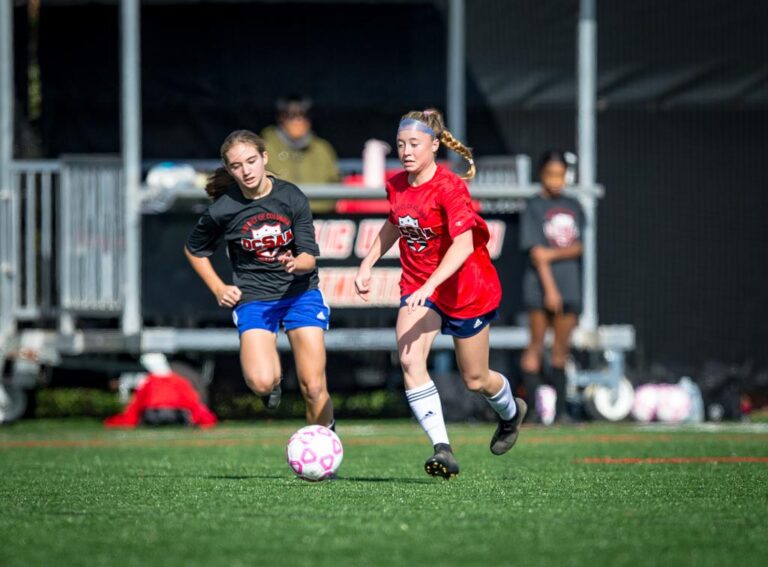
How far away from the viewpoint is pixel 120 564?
4453 millimetres

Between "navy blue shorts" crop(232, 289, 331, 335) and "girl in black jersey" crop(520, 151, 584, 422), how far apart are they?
4871 millimetres

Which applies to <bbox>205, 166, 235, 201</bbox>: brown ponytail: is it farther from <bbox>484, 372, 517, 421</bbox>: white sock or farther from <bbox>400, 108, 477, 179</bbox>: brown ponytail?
<bbox>484, 372, 517, 421</bbox>: white sock

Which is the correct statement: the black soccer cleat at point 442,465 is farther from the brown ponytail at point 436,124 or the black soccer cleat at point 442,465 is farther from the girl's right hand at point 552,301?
the girl's right hand at point 552,301

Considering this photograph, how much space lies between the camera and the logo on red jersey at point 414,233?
7.25 meters

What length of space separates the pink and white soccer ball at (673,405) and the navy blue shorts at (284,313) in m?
6.47

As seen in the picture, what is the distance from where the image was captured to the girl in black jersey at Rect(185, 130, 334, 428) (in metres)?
7.57

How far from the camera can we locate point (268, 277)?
25.3 ft

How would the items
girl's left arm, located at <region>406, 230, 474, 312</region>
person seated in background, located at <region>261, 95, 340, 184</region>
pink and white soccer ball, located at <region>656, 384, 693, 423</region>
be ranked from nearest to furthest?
girl's left arm, located at <region>406, 230, 474, 312</region> → person seated in background, located at <region>261, 95, 340, 184</region> → pink and white soccer ball, located at <region>656, 384, 693, 423</region>

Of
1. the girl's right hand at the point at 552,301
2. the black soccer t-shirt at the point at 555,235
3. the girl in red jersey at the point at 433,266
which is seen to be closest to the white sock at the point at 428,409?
the girl in red jersey at the point at 433,266

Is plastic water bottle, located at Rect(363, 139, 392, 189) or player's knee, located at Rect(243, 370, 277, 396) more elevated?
plastic water bottle, located at Rect(363, 139, 392, 189)

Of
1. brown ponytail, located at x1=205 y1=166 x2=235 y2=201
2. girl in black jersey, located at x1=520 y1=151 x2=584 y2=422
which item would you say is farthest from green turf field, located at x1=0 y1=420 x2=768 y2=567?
girl in black jersey, located at x1=520 y1=151 x2=584 y2=422

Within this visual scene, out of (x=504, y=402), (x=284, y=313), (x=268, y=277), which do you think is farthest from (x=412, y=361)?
(x=268, y=277)

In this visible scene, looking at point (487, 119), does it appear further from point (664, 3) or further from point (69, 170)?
point (69, 170)

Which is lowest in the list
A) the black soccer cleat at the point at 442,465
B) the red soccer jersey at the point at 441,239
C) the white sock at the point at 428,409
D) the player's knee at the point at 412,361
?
the black soccer cleat at the point at 442,465
